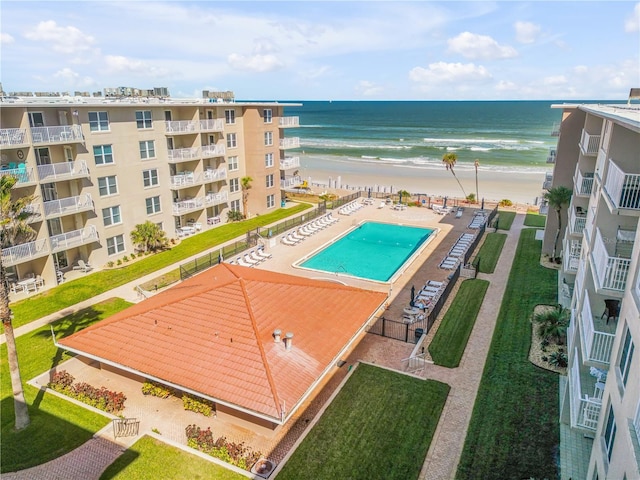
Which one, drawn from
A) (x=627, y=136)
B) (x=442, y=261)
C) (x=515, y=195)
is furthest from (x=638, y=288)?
(x=515, y=195)

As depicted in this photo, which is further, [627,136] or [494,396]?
[494,396]

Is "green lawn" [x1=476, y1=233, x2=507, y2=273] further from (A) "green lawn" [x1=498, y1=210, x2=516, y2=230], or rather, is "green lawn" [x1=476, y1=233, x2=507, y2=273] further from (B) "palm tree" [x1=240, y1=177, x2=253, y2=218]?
(B) "palm tree" [x1=240, y1=177, x2=253, y2=218]

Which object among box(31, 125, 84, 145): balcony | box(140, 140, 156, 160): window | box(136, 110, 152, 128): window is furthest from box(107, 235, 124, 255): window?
box(136, 110, 152, 128): window

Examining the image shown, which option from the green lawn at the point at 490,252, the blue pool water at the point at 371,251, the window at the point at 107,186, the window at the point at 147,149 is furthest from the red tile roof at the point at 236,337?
the window at the point at 147,149

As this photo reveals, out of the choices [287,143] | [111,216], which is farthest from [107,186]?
[287,143]

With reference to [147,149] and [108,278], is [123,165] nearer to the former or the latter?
[147,149]

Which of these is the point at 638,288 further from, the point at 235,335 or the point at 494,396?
the point at 235,335

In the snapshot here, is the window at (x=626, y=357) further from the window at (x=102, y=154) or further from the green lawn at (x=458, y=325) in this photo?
the window at (x=102, y=154)
